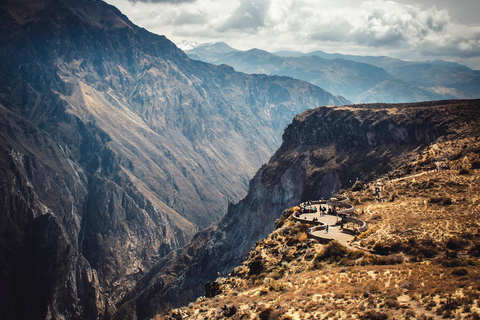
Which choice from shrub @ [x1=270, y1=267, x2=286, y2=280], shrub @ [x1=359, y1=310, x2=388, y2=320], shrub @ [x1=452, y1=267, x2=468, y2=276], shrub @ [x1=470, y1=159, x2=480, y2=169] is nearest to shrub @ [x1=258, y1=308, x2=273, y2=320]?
shrub @ [x1=359, y1=310, x2=388, y2=320]

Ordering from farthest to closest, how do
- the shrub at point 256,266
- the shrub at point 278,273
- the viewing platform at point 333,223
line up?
the viewing platform at point 333,223 < the shrub at point 256,266 < the shrub at point 278,273

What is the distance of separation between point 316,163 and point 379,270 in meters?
131

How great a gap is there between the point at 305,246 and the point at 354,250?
18.6 feet

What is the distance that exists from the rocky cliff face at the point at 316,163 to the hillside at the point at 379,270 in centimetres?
7931

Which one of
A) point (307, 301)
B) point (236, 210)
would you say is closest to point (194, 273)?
point (236, 210)

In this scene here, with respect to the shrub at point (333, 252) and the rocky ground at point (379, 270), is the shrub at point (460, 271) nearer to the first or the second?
the rocky ground at point (379, 270)

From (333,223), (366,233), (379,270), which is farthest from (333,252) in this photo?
(333,223)

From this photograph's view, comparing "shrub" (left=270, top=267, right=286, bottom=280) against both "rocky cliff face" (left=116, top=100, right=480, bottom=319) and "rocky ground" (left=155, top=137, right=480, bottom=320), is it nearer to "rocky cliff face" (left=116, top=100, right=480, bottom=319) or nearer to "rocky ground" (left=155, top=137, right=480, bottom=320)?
"rocky ground" (left=155, top=137, right=480, bottom=320)

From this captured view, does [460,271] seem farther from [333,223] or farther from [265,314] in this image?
[333,223]

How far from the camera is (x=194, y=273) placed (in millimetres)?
173250

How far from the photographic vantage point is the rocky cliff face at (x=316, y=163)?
5037 inches

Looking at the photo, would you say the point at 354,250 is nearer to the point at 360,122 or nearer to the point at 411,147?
the point at 411,147

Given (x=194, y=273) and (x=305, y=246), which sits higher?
(x=305, y=246)

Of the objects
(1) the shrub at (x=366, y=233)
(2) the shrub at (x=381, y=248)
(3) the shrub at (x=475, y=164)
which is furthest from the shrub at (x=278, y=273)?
(3) the shrub at (x=475, y=164)
